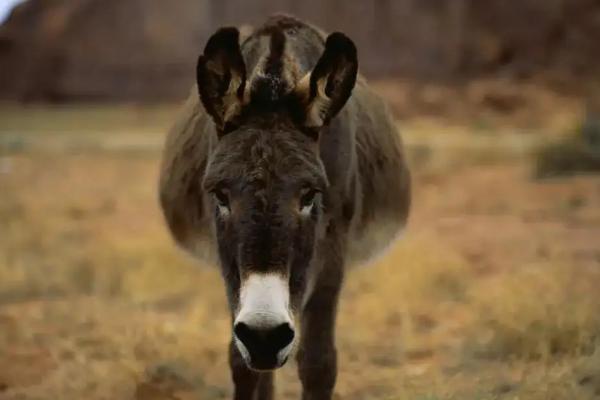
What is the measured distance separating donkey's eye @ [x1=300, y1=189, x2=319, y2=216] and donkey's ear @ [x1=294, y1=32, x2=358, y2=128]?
0.27m

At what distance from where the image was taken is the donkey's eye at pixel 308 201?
3082mm

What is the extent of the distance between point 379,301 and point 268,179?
14.9 ft

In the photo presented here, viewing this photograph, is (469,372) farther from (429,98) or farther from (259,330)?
(429,98)

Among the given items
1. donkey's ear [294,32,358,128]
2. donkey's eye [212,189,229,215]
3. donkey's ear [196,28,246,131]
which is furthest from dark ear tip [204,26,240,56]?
donkey's eye [212,189,229,215]

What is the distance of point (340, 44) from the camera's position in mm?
3246

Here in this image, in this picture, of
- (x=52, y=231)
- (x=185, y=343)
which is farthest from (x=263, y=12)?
(x=185, y=343)

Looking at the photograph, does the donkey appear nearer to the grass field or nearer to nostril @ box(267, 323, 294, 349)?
nostril @ box(267, 323, 294, 349)

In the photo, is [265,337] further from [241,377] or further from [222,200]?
[241,377]

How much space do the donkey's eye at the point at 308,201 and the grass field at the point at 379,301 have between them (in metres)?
1.57

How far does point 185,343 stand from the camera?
601 centimetres

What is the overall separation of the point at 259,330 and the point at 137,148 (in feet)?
58.6

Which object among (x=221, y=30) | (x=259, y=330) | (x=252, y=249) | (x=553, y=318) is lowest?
(x=553, y=318)

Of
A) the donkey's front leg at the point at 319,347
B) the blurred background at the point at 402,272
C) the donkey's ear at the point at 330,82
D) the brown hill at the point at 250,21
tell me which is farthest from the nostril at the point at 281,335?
the brown hill at the point at 250,21

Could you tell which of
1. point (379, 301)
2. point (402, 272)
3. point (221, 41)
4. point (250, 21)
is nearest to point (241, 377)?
point (221, 41)
